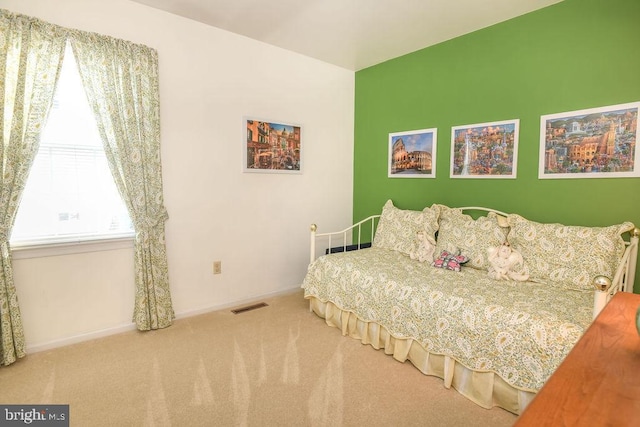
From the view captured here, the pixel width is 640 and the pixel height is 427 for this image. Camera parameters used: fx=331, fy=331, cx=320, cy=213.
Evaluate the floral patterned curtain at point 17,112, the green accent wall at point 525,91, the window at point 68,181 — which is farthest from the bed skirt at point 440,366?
the floral patterned curtain at point 17,112

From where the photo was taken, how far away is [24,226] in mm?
2160

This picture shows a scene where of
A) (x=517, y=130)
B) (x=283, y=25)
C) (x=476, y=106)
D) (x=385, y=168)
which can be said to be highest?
(x=283, y=25)

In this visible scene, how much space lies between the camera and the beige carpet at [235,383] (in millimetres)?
1651

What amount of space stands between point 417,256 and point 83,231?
2.54 meters

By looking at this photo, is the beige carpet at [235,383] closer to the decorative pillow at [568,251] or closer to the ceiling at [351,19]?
the decorative pillow at [568,251]

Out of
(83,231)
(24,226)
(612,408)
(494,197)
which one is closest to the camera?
(612,408)

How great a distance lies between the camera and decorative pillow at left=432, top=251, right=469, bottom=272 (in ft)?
7.98

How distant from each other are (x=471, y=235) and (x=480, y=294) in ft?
2.35

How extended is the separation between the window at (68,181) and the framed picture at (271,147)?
114 cm

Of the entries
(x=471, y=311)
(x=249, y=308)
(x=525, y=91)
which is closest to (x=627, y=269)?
(x=471, y=311)

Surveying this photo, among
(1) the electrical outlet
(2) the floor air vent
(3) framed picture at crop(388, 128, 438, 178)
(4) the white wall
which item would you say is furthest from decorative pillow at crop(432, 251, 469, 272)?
(1) the electrical outlet

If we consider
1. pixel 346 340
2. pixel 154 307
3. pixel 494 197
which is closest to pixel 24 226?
pixel 154 307

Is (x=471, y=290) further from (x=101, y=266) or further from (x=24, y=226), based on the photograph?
(x=24, y=226)

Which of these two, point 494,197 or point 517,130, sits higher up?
point 517,130
